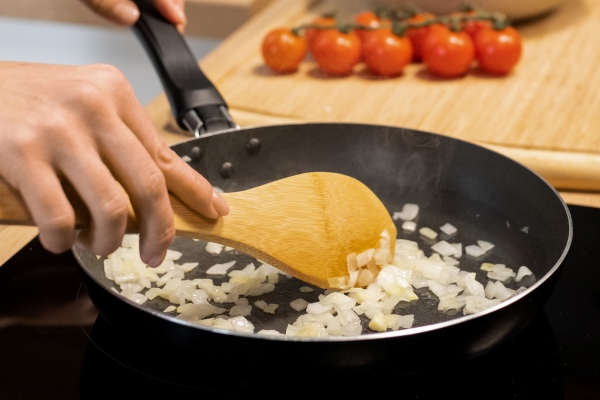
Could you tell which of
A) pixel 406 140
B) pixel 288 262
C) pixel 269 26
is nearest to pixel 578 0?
pixel 269 26

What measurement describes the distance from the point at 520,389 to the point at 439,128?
0.80 m

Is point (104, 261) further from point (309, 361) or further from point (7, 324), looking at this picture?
→ point (309, 361)

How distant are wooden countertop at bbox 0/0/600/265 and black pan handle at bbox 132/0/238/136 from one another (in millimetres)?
Answer: 234

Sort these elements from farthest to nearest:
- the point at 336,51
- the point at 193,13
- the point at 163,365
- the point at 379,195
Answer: the point at 193,13, the point at 336,51, the point at 379,195, the point at 163,365

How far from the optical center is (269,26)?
81.7 inches

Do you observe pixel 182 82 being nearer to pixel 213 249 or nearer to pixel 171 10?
pixel 171 10

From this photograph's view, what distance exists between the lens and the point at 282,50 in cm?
182

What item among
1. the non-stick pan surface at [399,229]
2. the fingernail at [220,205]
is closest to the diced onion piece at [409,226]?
the non-stick pan surface at [399,229]

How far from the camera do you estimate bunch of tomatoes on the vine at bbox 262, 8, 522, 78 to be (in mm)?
1791

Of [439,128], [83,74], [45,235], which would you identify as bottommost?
[439,128]

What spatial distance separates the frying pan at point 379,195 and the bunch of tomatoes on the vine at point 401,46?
467mm

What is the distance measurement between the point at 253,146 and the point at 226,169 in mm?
68

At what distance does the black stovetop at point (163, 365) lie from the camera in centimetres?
89

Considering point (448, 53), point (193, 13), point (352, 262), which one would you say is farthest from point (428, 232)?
point (193, 13)
